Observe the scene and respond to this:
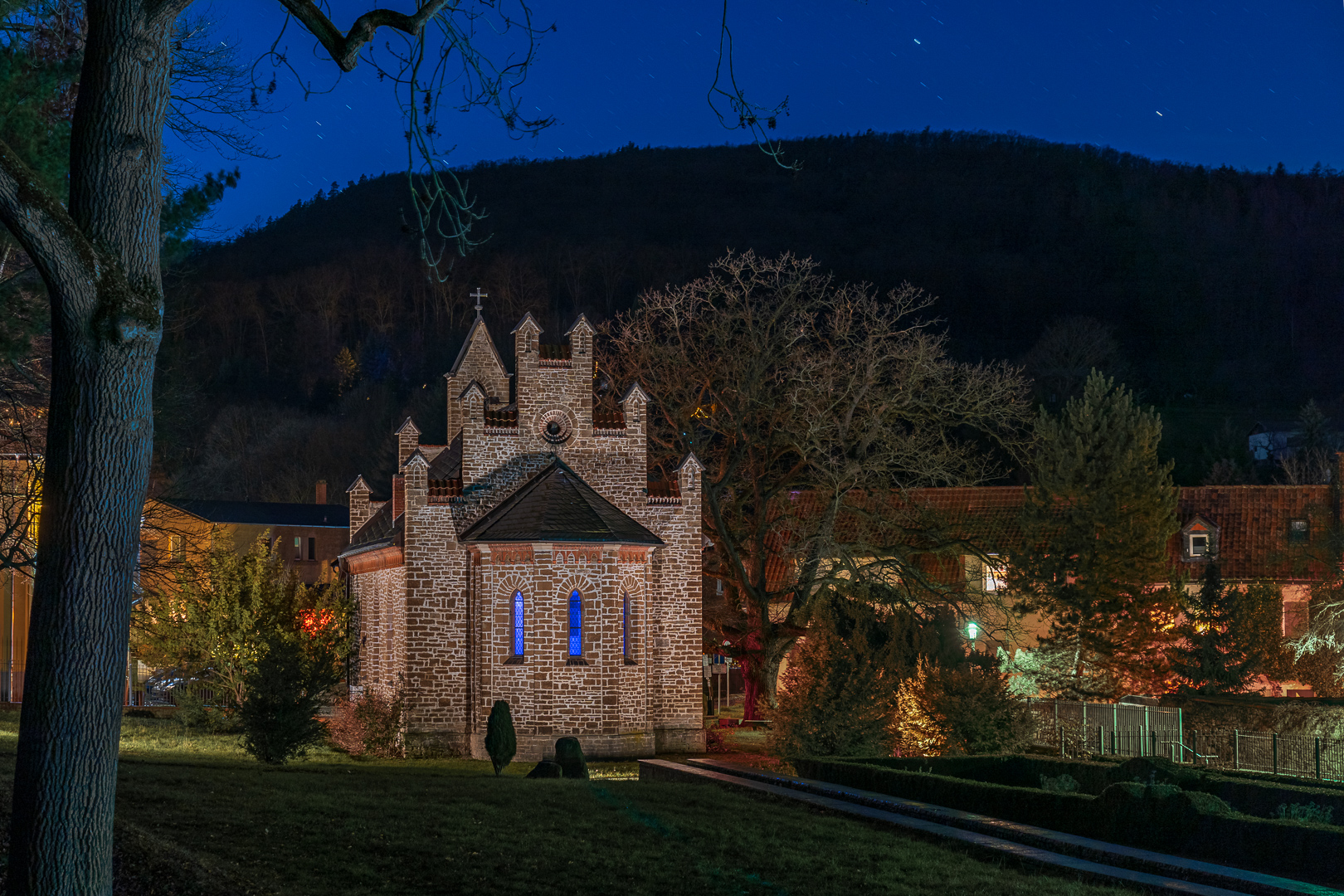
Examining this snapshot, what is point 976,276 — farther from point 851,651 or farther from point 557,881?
point 557,881

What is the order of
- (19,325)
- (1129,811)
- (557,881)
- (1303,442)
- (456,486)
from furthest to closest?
(1303,442), (456,486), (19,325), (1129,811), (557,881)

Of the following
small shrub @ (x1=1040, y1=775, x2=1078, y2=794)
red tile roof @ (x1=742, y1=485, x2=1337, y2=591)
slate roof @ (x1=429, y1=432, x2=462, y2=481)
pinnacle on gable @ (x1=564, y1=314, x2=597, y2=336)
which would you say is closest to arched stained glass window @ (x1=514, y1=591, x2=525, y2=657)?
slate roof @ (x1=429, y1=432, x2=462, y2=481)

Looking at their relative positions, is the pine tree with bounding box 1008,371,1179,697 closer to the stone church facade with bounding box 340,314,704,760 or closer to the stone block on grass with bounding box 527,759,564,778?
the stone church facade with bounding box 340,314,704,760

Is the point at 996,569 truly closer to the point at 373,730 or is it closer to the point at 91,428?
the point at 373,730

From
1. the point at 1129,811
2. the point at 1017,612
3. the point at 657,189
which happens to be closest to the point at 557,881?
the point at 1129,811

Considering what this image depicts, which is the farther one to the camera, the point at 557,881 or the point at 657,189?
the point at 657,189

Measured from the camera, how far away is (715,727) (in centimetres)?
3797

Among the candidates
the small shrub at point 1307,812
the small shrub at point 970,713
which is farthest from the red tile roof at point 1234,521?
the small shrub at point 1307,812

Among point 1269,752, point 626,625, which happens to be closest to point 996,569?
point 626,625

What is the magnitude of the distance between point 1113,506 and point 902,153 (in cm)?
9446

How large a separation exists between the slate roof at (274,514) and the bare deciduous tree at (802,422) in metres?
40.4

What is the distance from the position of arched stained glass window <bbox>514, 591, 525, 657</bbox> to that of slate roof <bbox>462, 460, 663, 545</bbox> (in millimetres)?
1570

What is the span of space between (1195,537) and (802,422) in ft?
72.0

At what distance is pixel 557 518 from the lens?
32594 mm
